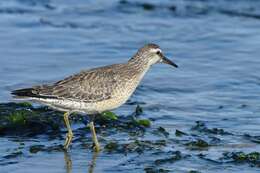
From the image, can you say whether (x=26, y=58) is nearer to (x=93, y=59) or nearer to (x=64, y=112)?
(x=93, y=59)

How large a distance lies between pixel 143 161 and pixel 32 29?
346 inches

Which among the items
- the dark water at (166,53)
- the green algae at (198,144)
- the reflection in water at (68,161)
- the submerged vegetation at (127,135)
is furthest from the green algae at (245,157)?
the reflection in water at (68,161)

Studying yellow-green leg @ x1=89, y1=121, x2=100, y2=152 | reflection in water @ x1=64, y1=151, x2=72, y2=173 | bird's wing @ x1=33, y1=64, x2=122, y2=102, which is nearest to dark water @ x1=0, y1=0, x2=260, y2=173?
reflection in water @ x1=64, y1=151, x2=72, y2=173

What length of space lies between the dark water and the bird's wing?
695 millimetres

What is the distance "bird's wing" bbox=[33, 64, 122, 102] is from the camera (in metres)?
10.8

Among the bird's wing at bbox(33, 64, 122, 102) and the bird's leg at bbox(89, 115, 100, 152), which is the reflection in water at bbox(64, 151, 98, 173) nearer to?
the bird's leg at bbox(89, 115, 100, 152)

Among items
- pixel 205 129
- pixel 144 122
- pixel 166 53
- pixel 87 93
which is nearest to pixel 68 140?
pixel 87 93

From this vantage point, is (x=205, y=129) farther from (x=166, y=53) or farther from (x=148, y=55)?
(x=166, y=53)

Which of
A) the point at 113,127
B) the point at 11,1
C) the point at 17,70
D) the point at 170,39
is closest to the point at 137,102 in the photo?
the point at 113,127

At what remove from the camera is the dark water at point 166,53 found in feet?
34.5

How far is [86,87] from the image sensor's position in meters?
11.0

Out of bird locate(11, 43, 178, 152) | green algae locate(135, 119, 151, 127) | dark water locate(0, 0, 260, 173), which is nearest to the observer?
dark water locate(0, 0, 260, 173)

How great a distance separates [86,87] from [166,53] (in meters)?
5.84

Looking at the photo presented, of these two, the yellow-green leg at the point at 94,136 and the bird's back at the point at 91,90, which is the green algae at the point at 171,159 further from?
the bird's back at the point at 91,90
